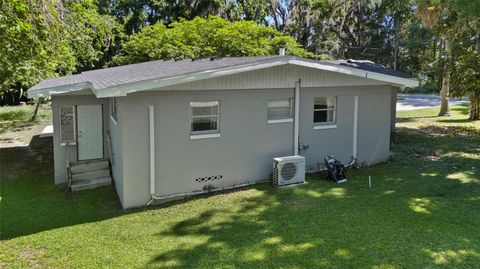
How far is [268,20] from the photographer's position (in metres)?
38.1

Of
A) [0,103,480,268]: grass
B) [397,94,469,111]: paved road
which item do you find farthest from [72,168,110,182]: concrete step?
[397,94,469,111]: paved road

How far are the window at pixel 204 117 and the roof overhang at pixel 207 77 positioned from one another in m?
0.81

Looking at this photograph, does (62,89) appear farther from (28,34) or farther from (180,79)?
(180,79)

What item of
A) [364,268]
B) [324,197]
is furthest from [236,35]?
[364,268]

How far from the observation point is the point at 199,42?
21844 millimetres

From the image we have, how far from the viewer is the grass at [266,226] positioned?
5.97 meters

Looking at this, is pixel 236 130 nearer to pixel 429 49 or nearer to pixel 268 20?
pixel 268 20

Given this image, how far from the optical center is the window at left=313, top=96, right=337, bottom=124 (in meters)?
10.7

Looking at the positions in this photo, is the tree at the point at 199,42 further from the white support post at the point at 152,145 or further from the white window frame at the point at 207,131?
the white support post at the point at 152,145

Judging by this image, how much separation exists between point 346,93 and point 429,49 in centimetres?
3691

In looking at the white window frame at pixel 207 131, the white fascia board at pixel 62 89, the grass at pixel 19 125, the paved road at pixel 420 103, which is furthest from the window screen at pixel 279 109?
the paved road at pixel 420 103

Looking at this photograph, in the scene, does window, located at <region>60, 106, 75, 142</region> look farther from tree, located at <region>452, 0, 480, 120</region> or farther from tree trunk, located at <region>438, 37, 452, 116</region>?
tree trunk, located at <region>438, 37, 452, 116</region>

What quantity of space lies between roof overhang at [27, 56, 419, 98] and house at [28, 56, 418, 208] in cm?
2

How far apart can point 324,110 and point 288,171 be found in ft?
7.41
